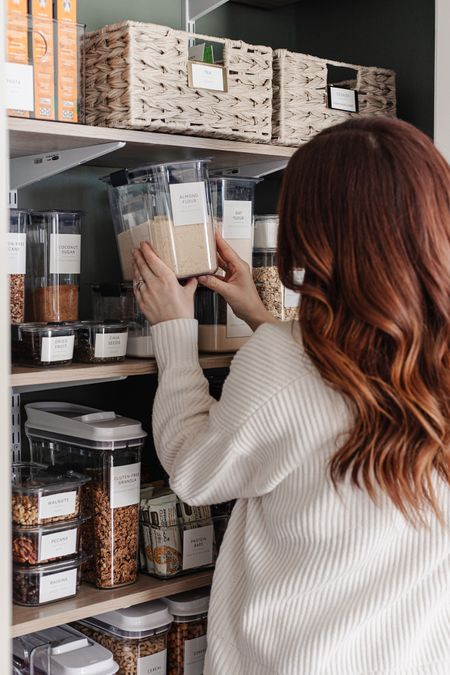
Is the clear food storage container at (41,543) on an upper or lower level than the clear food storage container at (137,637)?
upper

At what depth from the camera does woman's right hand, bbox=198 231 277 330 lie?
165cm

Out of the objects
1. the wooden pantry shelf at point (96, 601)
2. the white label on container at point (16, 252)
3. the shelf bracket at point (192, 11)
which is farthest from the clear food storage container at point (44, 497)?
the shelf bracket at point (192, 11)

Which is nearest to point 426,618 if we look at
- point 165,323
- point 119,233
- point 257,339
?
point 257,339

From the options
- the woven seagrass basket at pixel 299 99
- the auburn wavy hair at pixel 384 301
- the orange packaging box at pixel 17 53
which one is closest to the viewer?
the auburn wavy hair at pixel 384 301

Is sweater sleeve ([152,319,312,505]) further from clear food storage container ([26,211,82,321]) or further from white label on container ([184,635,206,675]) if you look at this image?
white label on container ([184,635,206,675])

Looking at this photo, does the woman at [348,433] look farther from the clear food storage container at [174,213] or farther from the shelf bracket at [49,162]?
the shelf bracket at [49,162]

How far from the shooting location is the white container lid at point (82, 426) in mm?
1564

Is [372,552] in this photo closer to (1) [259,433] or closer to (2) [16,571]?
(1) [259,433]

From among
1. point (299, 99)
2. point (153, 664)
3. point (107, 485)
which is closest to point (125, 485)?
point (107, 485)

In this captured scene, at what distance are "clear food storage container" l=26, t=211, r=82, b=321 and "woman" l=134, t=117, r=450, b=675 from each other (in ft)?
1.22

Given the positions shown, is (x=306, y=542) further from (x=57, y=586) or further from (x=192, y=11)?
(x=192, y=11)

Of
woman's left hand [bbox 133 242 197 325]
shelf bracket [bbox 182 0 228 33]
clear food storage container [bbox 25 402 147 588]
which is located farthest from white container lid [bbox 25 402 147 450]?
shelf bracket [bbox 182 0 228 33]

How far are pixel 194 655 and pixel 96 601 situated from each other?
0.30m

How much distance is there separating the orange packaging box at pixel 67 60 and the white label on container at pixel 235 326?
0.47m
